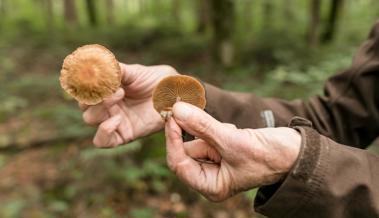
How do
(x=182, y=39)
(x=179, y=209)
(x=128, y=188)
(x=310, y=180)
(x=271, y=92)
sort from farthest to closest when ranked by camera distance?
(x=182, y=39) < (x=271, y=92) < (x=128, y=188) < (x=179, y=209) < (x=310, y=180)

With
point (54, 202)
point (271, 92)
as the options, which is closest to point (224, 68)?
point (271, 92)

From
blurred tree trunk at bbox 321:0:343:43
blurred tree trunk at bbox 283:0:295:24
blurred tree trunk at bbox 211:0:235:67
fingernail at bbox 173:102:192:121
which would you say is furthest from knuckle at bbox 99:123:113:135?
blurred tree trunk at bbox 283:0:295:24

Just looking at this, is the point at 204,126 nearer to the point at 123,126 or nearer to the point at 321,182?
the point at 321,182

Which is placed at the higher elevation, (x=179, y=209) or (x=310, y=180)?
(x=310, y=180)

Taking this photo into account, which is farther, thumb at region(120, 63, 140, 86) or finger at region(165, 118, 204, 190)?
thumb at region(120, 63, 140, 86)

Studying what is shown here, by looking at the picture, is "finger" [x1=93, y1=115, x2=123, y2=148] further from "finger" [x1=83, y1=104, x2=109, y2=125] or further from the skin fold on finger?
the skin fold on finger

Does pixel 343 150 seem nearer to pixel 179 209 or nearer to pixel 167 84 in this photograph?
pixel 167 84

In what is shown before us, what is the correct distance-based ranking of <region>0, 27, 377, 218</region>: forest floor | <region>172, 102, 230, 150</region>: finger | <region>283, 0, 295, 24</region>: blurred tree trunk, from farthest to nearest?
<region>283, 0, 295, 24</region>: blurred tree trunk → <region>0, 27, 377, 218</region>: forest floor → <region>172, 102, 230, 150</region>: finger

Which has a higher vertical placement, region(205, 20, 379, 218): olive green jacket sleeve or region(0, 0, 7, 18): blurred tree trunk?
region(205, 20, 379, 218): olive green jacket sleeve

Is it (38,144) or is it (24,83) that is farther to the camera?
(24,83)
